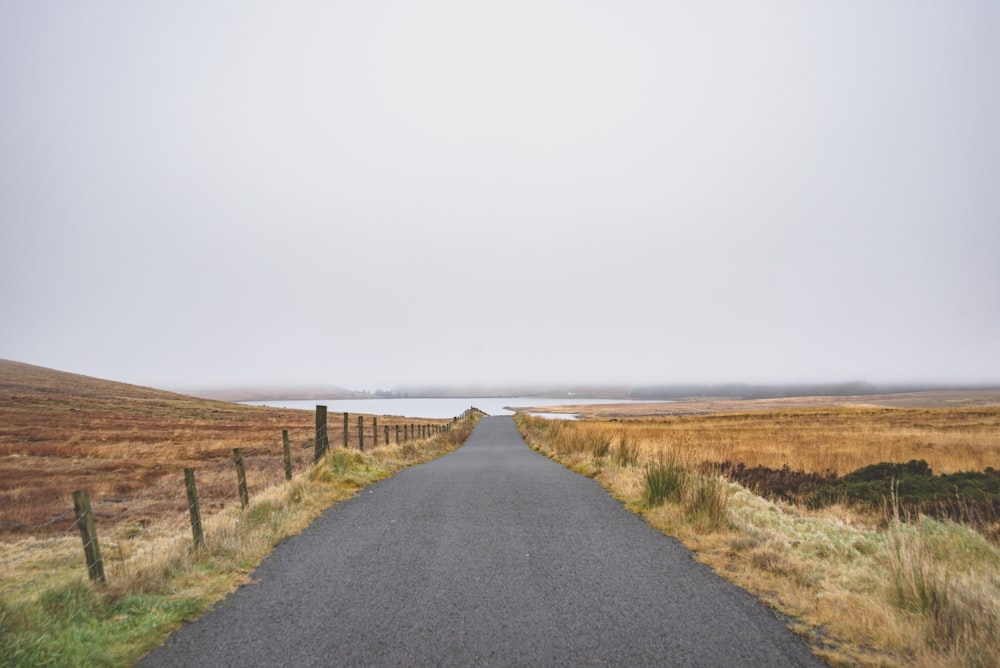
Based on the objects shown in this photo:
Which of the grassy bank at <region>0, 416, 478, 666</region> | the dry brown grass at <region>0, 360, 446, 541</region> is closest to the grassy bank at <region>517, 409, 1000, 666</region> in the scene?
the grassy bank at <region>0, 416, 478, 666</region>

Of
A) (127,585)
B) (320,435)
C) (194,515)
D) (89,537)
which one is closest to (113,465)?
(320,435)

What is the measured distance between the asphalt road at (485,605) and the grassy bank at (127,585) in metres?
0.32

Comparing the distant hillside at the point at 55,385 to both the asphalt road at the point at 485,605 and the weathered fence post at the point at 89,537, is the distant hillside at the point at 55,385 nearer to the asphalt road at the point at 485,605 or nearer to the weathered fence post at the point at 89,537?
the weathered fence post at the point at 89,537

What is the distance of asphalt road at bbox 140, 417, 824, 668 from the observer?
4242 mm

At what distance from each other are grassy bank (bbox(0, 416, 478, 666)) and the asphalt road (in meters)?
0.32

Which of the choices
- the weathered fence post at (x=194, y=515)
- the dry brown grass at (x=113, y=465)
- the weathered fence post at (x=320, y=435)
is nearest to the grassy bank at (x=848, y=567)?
the weathered fence post at (x=194, y=515)

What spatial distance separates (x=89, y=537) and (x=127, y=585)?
2.56 ft

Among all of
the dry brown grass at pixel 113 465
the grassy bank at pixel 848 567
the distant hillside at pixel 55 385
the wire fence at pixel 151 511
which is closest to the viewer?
the grassy bank at pixel 848 567

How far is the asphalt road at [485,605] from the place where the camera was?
4.24 metres

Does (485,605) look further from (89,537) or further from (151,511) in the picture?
(151,511)

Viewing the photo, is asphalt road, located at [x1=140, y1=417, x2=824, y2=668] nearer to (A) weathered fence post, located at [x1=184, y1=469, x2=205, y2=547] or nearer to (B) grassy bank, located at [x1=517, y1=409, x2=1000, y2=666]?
(B) grassy bank, located at [x1=517, y1=409, x2=1000, y2=666]

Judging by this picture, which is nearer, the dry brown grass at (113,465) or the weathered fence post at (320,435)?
the dry brown grass at (113,465)

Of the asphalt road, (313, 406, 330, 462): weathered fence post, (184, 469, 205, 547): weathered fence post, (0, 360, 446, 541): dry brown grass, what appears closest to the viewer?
the asphalt road

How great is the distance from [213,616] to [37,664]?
1.40 m
